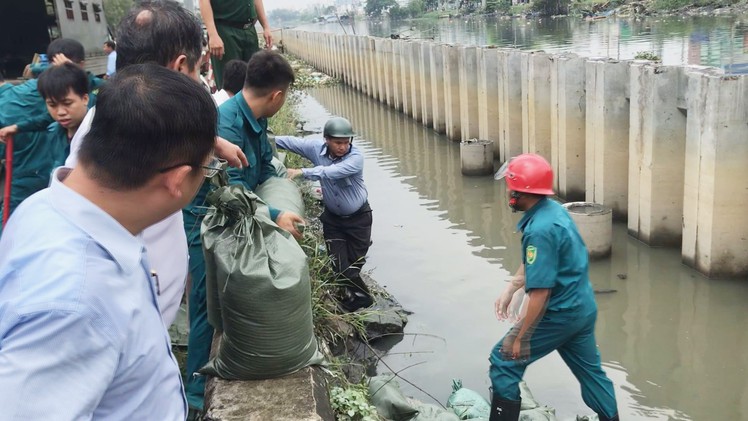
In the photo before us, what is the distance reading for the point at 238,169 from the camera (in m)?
3.38

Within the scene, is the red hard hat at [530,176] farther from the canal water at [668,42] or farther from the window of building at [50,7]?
the window of building at [50,7]

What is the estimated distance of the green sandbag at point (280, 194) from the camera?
381 cm

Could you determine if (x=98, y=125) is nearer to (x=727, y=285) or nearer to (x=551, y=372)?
(x=551, y=372)

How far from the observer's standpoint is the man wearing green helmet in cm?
543

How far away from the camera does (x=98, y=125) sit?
1.37 m

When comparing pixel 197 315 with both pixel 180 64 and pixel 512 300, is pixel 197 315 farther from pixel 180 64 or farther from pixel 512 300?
pixel 512 300

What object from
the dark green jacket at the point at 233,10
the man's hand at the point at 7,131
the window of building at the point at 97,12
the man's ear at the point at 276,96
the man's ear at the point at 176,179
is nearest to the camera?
the man's ear at the point at 176,179

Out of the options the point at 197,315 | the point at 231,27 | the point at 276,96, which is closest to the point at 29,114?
the point at 276,96

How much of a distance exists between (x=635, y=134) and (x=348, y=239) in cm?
359

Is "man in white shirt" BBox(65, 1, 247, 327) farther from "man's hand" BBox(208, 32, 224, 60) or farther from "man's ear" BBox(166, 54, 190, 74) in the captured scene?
"man's hand" BBox(208, 32, 224, 60)

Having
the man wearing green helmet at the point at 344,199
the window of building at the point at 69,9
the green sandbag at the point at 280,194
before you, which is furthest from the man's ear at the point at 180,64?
the window of building at the point at 69,9

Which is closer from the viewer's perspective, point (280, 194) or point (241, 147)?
point (241, 147)

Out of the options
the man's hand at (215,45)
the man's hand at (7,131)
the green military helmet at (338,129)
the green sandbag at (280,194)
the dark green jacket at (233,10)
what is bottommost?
the green sandbag at (280,194)

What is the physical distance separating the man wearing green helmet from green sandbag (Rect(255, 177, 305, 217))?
1.14 m
